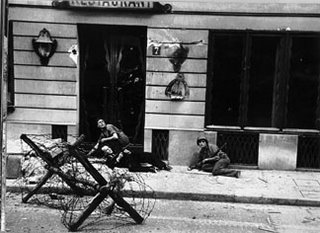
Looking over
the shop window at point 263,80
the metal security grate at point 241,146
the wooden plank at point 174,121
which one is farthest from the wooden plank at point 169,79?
the metal security grate at point 241,146

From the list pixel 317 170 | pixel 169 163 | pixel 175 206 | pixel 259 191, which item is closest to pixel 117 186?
Answer: pixel 175 206

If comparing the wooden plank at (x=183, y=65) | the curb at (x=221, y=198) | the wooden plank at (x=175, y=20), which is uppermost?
the wooden plank at (x=175, y=20)

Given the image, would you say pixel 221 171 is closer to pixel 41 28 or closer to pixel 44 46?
pixel 44 46

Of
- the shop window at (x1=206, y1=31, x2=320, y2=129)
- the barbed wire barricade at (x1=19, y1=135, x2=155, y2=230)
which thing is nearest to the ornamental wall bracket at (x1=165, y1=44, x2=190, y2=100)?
the shop window at (x1=206, y1=31, x2=320, y2=129)

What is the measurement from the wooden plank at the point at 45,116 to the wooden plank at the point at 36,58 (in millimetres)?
1234

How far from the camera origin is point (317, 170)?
11.8m

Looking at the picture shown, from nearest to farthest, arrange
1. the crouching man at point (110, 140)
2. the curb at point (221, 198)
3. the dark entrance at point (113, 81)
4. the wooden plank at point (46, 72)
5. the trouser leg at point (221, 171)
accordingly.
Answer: the curb at point (221, 198)
the trouser leg at point (221, 171)
the crouching man at point (110, 140)
the wooden plank at point (46, 72)
the dark entrance at point (113, 81)

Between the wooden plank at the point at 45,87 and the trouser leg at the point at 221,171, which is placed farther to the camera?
the wooden plank at the point at 45,87

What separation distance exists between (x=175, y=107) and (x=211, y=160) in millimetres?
1742

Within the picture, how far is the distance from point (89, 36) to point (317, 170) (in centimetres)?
695

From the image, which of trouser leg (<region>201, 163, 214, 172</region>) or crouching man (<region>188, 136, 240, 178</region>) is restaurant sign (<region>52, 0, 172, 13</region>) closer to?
crouching man (<region>188, 136, 240, 178</region>)

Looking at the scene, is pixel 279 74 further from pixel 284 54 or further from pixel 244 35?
pixel 244 35

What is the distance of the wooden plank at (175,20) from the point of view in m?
11.5

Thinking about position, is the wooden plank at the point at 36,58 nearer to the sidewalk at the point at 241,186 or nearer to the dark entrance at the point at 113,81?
the dark entrance at the point at 113,81
